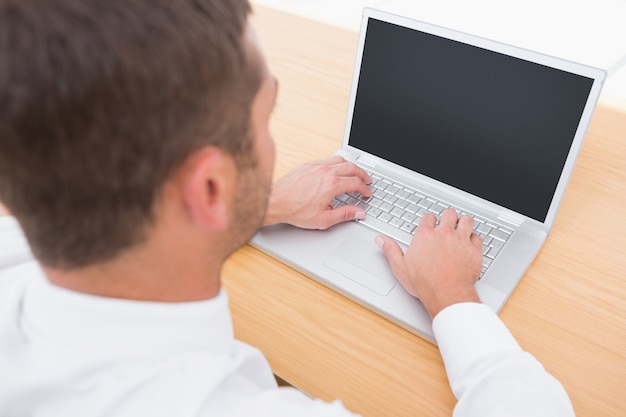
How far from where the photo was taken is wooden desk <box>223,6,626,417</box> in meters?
0.75

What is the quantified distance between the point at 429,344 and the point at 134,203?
1.57 feet

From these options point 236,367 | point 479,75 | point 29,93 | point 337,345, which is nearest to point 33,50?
point 29,93

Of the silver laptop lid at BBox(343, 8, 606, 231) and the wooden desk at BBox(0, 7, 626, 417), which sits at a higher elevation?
the silver laptop lid at BBox(343, 8, 606, 231)

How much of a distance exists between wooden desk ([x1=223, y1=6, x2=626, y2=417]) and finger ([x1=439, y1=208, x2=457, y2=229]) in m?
0.14

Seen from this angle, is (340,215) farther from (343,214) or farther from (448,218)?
(448,218)

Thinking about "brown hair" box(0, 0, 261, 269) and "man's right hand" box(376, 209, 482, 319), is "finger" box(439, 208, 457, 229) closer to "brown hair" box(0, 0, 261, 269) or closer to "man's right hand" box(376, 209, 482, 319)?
"man's right hand" box(376, 209, 482, 319)

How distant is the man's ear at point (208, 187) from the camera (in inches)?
20.1

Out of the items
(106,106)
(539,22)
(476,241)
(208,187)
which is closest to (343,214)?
(476,241)

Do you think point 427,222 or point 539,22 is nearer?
point 427,222

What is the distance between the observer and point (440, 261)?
85 centimetres

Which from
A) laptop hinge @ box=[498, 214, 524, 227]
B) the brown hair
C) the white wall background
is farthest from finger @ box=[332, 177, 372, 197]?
the white wall background

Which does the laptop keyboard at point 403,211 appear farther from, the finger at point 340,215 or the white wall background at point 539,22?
the white wall background at point 539,22

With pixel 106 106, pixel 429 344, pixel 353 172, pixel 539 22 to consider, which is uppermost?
pixel 106 106

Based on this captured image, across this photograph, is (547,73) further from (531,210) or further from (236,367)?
(236,367)
